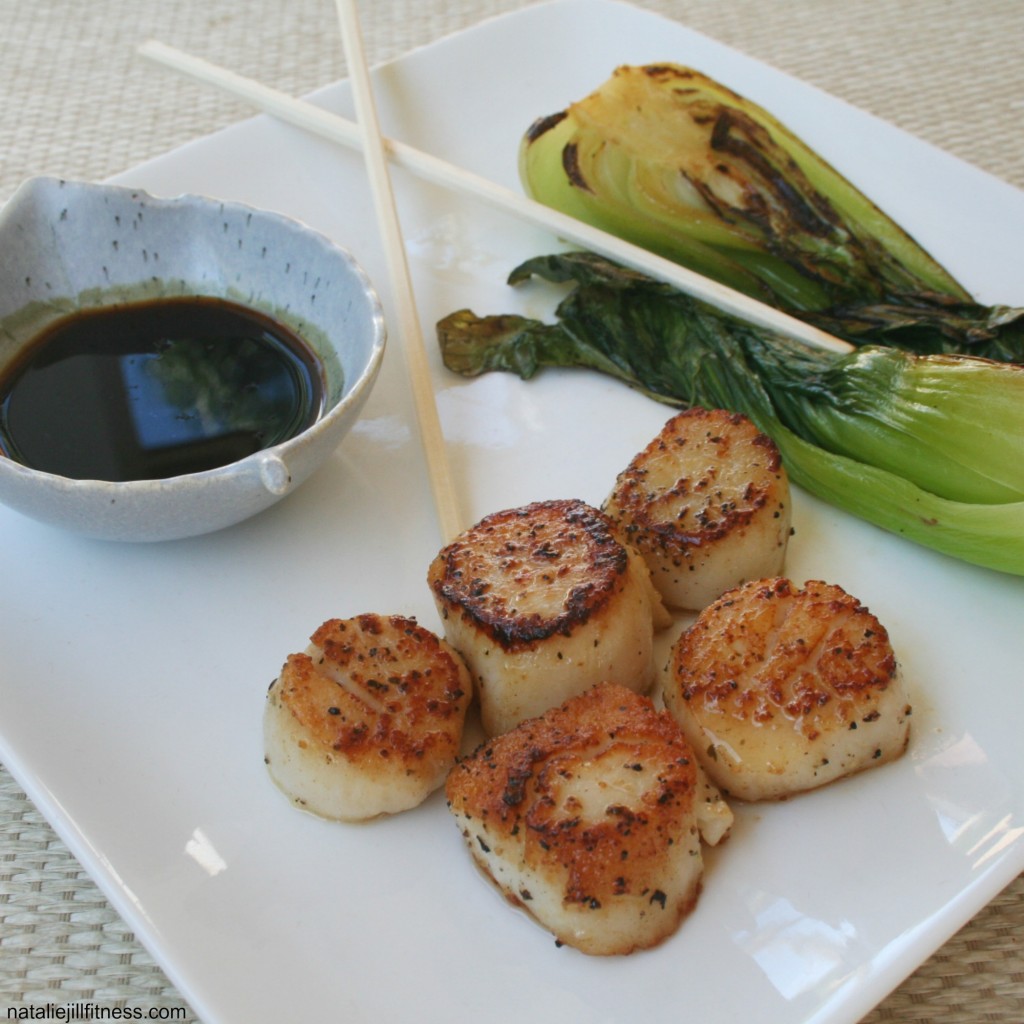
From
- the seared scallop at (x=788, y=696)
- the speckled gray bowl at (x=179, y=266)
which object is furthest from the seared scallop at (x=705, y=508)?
the speckled gray bowl at (x=179, y=266)

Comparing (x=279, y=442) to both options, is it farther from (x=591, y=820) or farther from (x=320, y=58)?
(x=320, y=58)

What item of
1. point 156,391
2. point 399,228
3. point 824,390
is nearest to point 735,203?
point 824,390

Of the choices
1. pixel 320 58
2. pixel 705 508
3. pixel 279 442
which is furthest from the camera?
pixel 320 58

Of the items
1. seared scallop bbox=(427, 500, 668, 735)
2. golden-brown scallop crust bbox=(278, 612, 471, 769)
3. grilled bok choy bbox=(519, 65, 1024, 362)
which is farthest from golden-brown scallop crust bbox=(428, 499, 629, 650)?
grilled bok choy bbox=(519, 65, 1024, 362)

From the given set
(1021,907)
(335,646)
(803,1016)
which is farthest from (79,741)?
(1021,907)

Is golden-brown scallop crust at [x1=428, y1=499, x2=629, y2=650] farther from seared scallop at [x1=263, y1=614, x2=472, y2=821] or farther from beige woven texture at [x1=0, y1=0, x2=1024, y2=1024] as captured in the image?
beige woven texture at [x1=0, y1=0, x2=1024, y2=1024]

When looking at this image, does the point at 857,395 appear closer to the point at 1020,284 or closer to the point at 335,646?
the point at 1020,284
